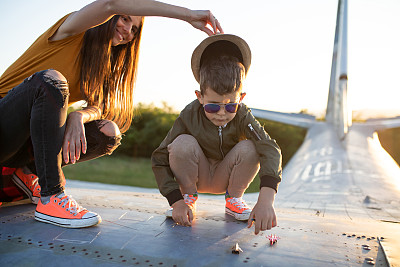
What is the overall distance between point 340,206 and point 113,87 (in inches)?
136

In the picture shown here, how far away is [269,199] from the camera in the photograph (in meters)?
1.88

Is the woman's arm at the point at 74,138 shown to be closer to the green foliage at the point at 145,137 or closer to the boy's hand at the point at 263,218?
the boy's hand at the point at 263,218

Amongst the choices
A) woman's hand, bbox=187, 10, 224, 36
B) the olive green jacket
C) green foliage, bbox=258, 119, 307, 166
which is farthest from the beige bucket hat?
green foliage, bbox=258, 119, 307, 166

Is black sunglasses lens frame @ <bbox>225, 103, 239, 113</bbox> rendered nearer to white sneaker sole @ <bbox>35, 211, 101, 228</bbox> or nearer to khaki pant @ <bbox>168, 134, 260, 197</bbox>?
khaki pant @ <bbox>168, 134, 260, 197</bbox>

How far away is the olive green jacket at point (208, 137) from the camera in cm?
215

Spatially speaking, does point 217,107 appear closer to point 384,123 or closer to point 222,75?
point 222,75

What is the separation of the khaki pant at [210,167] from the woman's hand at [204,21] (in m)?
0.71

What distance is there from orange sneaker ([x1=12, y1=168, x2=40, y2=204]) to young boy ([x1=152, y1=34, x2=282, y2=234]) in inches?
39.2

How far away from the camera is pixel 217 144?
240cm

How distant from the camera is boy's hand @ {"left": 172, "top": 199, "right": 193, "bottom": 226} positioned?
203cm

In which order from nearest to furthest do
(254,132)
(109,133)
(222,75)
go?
(222,75), (254,132), (109,133)

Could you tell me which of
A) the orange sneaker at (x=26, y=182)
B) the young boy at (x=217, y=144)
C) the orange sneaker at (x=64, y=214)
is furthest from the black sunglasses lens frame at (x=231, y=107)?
the orange sneaker at (x=26, y=182)

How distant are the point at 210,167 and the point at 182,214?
583mm

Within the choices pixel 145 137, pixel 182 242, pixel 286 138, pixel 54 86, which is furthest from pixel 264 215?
pixel 145 137
